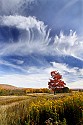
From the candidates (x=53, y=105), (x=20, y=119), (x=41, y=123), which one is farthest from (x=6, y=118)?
(x=53, y=105)

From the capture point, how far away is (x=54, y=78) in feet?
104

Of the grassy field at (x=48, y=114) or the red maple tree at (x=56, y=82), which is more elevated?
the red maple tree at (x=56, y=82)

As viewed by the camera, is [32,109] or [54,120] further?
[32,109]

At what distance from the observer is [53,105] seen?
10414 mm

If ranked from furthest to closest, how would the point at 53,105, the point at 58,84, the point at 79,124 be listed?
the point at 58,84, the point at 53,105, the point at 79,124

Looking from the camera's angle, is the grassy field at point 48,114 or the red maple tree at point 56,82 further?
the red maple tree at point 56,82

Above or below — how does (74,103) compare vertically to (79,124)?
above

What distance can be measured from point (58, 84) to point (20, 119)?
73.2 ft

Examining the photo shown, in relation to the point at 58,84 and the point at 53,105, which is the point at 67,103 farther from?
→ the point at 58,84

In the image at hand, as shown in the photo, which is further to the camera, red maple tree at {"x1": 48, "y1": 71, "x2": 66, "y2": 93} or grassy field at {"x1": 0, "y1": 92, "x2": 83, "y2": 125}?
red maple tree at {"x1": 48, "y1": 71, "x2": 66, "y2": 93}

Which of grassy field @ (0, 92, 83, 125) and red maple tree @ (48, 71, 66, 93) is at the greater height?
red maple tree @ (48, 71, 66, 93)

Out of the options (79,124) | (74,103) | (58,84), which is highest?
(58,84)

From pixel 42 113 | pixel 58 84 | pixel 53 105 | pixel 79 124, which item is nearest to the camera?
pixel 79 124

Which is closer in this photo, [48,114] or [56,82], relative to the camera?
[48,114]
